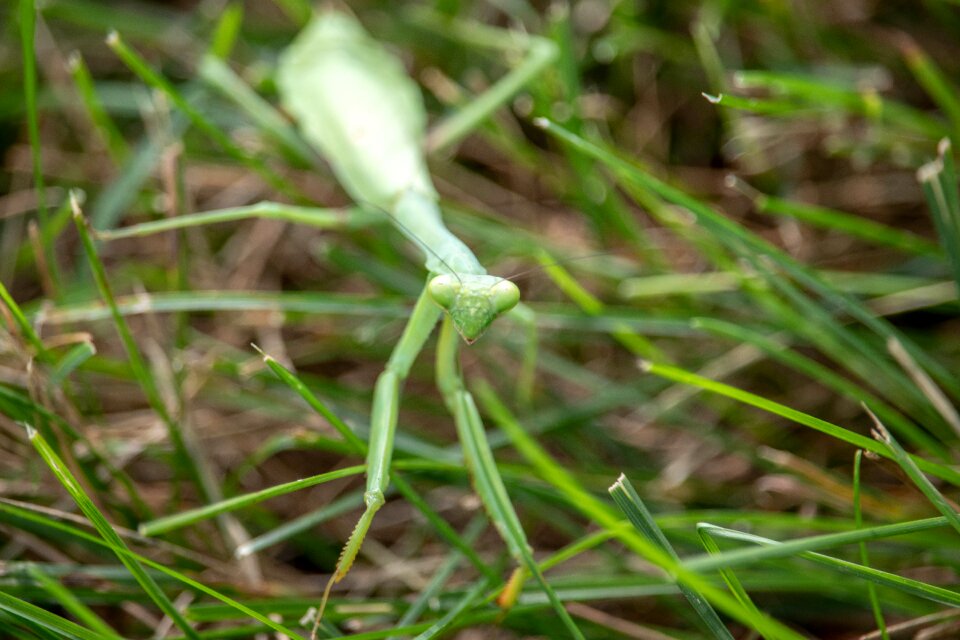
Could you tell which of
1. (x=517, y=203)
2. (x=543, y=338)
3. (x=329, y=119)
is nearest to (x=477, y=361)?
(x=543, y=338)

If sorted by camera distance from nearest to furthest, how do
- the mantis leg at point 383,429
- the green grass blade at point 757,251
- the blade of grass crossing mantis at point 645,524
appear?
the blade of grass crossing mantis at point 645,524, the mantis leg at point 383,429, the green grass blade at point 757,251

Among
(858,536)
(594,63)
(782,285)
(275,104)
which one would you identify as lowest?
(858,536)

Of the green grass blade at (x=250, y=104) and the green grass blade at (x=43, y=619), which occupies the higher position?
the green grass blade at (x=250, y=104)

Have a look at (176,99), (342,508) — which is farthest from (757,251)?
(176,99)

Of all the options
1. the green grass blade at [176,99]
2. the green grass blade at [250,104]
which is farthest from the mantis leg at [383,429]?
the green grass blade at [250,104]

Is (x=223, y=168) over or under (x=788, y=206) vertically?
over

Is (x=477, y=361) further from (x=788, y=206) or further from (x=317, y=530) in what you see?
(x=788, y=206)

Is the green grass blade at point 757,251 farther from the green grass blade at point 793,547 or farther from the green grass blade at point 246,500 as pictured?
the green grass blade at point 246,500

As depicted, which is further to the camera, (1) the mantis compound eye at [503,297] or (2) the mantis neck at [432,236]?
(2) the mantis neck at [432,236]
